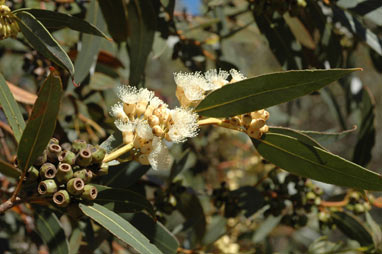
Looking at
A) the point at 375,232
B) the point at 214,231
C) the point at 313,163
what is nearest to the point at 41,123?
the point at 313,163

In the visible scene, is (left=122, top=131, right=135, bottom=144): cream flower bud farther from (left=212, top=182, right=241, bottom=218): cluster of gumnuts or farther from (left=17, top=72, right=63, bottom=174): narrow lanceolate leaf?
(left=212, top=182, right=241, bottom=218): cluster of gumnuts

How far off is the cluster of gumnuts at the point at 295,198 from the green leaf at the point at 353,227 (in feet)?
0.47

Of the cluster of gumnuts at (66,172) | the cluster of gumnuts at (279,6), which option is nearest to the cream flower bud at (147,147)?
the cluster of gumnuts at (66,172)

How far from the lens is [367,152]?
222 centimetres

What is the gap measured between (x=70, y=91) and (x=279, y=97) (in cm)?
144

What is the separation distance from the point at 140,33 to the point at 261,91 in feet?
2.89

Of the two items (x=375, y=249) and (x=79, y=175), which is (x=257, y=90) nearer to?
(x=79, y=175)

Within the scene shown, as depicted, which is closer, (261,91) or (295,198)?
(261,91)

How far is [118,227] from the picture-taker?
119 cm

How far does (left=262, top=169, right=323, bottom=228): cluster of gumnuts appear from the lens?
6.68 feet

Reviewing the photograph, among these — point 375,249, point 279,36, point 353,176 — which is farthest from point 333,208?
point 353,176

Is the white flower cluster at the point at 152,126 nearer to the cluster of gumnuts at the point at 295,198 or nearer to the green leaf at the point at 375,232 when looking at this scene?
the cluster of gumnuts at the point at 295,198

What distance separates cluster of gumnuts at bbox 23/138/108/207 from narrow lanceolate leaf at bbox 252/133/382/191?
0.46 metres

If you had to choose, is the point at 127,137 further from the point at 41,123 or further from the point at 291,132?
the point at 291,132
